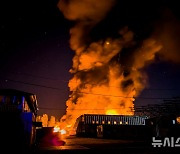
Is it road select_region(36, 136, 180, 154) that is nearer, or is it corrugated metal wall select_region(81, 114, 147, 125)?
road select_region(36, 136, 180, 154)

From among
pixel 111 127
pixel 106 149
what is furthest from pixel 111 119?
pixel 106 149

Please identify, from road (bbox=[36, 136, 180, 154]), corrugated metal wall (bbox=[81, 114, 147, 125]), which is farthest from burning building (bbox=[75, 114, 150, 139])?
road (bbox=[36, 136, 180, 154])

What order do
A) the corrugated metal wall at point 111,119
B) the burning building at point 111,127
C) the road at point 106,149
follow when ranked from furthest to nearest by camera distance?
the corrugated metal wall at point 111,119 → the burning building at point 111,127 → the road at point 106,149

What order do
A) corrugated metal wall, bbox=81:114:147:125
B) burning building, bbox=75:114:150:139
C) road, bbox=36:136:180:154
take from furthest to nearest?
corrugated metal wall, bbox=81:114:147:125 → burning building, bbox=75:114:150:139 → road, bbox=36:136:180:154

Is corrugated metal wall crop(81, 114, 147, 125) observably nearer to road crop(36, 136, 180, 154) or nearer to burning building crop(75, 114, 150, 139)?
burning building crop(75, 114, 150, 139)

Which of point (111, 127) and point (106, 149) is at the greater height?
point (106, 149)

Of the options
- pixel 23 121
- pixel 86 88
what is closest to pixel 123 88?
pixel 86 88

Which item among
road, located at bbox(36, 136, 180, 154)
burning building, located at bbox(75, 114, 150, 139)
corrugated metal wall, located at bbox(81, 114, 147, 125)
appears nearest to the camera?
road, located at bbox(36, 136, 180, 154)

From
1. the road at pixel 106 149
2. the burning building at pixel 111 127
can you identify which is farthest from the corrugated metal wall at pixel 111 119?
the road at pixel 106 149

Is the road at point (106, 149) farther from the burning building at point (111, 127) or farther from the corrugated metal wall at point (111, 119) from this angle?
the corrugated metal wall at point (111, 119)

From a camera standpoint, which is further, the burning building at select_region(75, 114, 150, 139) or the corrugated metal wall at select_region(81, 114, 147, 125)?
the corrugated metal wall at select_region(81, 114, 147, 125)

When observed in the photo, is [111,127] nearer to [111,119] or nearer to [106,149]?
[111,119]

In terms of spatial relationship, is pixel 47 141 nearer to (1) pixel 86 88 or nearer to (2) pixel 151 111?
(2) pixel 151 111

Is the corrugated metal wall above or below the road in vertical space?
above
